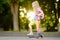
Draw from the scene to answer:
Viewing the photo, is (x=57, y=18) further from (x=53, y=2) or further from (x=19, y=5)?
(x=19, y=5)

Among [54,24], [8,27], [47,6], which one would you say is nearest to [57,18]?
[54,24]

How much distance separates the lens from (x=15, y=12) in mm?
19672

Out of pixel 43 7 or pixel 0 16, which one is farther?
pixel 0 16

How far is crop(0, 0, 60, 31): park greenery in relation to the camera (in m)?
19.1

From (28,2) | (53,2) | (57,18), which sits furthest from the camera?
(57,18)

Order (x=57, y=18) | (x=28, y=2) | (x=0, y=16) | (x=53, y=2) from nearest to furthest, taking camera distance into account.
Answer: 1. (x=28, y=2)
2. (x=53, y=2)
3. (x=57, y=18)
4. (x=0, y=16)

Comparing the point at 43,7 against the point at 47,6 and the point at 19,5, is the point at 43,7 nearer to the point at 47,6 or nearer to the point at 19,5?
the point at 47,6

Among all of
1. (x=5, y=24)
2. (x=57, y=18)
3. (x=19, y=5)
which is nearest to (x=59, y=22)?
(x=57, y=18)

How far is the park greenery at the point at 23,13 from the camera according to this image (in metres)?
19.1

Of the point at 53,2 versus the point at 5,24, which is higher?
the point at 53,2

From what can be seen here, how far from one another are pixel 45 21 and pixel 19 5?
388 cm

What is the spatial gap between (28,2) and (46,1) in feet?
5.97

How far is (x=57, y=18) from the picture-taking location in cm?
2133

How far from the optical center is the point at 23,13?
2386cm
